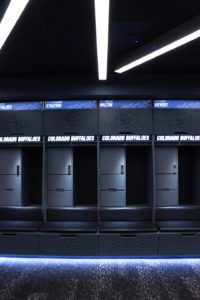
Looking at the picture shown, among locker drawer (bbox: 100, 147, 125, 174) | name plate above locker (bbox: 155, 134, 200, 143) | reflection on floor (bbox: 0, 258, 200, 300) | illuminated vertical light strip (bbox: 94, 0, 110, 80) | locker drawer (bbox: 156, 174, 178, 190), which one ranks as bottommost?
reflection on floor (bbox: 0, 258, 200, 300)

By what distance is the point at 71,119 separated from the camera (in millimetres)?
3850

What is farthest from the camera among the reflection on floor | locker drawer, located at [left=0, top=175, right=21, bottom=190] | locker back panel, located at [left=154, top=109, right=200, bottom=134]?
locker drawer, located at [left=0, top=175, right=21, bottom=190]

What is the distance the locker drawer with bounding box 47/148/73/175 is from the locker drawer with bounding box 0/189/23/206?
58 cm

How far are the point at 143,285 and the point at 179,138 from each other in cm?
200

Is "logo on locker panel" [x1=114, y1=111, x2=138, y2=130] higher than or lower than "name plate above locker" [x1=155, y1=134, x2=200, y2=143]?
higher

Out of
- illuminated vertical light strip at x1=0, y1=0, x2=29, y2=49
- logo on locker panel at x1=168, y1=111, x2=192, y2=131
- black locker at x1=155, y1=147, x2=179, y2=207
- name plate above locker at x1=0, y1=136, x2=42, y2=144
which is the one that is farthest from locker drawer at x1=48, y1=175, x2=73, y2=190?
illuminated vertical light strip at x1=0, y1=0, x2=29, y2=49

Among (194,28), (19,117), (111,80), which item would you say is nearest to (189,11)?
(194,28)

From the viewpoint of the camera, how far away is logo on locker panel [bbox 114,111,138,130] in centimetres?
382

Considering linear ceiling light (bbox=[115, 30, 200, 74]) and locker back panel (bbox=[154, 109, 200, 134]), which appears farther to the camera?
locker back panel (bbox=[154, 109, 200, 134])

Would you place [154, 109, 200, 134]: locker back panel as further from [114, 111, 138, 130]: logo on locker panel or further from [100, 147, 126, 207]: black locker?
[100, 147, 126, 207]: black locker

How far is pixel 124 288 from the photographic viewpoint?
275 cm

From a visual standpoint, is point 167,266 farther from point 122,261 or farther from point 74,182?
point 74,182

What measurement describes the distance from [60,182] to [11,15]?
2455 mm

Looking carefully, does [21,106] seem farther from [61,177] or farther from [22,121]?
[61,177]
